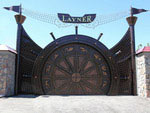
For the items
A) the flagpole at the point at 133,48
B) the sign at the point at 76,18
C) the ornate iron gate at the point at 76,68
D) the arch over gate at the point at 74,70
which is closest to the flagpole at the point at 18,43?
the ornate iron gate at the point at 76,68

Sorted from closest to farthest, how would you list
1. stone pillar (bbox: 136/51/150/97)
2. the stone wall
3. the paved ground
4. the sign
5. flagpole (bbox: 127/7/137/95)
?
the paved ground → the stone wall → stone pillar (bbox: 136/51/150/97) → flagpole (bbox: 127/7/137/95) → the sign

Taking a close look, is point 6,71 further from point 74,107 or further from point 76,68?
point 74,107

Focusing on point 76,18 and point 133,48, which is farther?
point 76,18

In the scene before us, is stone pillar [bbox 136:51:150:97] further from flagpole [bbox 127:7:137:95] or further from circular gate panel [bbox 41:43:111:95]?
circular gate panel [bbox 41:43:111:95]

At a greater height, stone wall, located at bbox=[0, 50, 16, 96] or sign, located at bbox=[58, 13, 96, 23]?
sign, located at bbox=[58, 13, 96, 23]

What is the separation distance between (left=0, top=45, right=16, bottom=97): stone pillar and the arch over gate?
1016 millimetres

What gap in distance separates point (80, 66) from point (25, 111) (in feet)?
13.2

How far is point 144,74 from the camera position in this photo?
6883mm

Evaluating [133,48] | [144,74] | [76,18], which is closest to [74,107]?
[144,74]

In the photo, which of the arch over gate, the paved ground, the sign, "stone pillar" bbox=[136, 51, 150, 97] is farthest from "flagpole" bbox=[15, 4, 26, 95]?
"stone pillar" bbox=[136, 51, 150, 97]

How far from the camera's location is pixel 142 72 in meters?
7.05

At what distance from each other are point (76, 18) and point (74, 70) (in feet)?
8.30

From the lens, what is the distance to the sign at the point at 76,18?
812 cm

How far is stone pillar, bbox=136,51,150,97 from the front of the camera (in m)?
6.81
